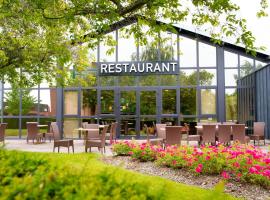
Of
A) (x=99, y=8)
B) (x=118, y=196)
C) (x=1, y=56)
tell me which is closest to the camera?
(x=118, y=196)

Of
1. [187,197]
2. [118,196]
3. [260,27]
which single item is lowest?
[187,197]

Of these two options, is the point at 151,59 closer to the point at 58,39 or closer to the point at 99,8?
the point at 58,39

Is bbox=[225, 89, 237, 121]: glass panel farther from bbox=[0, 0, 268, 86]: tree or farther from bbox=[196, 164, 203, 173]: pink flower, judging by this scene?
bbox=[196, 164, 203, 173]: pink flower

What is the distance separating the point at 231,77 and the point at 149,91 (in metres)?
3.91

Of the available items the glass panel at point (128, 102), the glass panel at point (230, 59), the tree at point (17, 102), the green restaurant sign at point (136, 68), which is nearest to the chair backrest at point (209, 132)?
the green restaurant sign at point (136, 68)

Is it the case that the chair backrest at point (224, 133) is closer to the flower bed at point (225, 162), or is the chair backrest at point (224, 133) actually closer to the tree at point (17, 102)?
the flower bed at point (225, 162)

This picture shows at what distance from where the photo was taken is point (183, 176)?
6.59 metres

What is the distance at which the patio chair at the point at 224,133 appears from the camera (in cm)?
1182

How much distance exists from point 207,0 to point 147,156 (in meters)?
3.97

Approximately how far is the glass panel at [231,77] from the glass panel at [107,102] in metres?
5.49

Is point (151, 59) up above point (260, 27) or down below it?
below

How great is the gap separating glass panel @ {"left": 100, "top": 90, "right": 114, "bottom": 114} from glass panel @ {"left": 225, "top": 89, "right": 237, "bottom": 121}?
17.9 ft

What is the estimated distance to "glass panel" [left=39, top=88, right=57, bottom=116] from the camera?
18.0 m

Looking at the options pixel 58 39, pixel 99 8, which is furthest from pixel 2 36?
pixel 99 8
